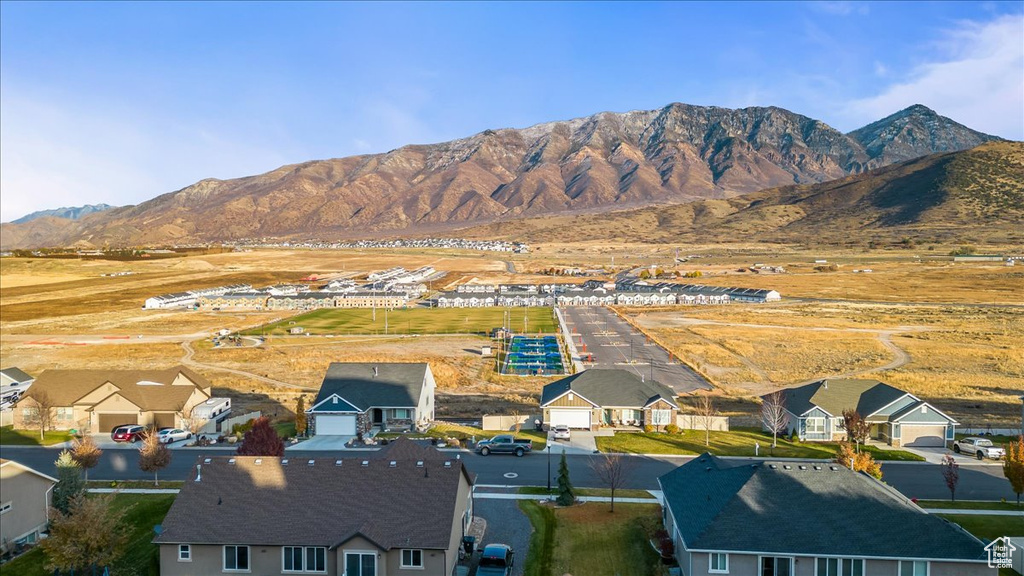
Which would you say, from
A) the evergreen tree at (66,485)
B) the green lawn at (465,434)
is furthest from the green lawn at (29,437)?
the green lawn at (465,434)

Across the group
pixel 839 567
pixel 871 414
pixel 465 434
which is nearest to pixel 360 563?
pixel 839 567

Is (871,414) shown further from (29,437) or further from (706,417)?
(29,437)

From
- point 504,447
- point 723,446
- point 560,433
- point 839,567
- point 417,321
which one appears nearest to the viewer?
point 839,567

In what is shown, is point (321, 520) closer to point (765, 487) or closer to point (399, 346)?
point (765, 487)

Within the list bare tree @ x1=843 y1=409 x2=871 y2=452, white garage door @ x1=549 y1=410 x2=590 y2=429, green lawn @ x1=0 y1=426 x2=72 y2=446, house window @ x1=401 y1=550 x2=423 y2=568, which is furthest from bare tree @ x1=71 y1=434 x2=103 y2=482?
bare tree @ x1=843 y1=409 x2=871 y2=452

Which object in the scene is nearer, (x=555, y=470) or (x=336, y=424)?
(x=555, y=470)

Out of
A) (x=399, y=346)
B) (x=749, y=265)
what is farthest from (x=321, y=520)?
(x=749, y=265)
